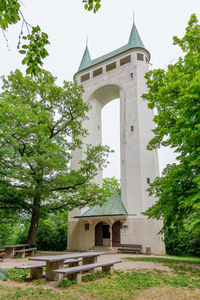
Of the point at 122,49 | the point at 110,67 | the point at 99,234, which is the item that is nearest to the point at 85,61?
the point at 110,67

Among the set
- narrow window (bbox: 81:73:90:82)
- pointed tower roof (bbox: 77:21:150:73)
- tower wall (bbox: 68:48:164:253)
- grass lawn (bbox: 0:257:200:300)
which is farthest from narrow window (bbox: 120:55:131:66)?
grass lawn (bbox: 0:257:200:300)

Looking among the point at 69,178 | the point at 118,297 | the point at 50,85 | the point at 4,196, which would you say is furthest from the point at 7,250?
the point at 50,85

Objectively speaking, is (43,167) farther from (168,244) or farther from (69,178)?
(168,244)

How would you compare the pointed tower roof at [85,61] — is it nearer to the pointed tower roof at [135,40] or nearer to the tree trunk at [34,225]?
the pointed tower roof at [135,40]

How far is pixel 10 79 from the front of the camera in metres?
14.8

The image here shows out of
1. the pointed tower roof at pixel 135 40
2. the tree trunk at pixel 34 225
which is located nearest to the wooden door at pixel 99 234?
the tree trunk at pixel 34 225

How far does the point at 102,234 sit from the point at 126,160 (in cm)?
727

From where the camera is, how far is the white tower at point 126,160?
17.7m

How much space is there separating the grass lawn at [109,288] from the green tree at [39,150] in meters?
6.75

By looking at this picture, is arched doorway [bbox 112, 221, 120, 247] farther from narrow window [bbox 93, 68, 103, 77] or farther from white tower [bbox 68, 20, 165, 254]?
narrow window [bbox 93, 68, 103, 77]

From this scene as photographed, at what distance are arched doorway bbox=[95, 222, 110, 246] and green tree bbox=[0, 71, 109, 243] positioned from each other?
6015 mm

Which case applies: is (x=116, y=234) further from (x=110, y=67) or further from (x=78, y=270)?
(x=110, y=67)

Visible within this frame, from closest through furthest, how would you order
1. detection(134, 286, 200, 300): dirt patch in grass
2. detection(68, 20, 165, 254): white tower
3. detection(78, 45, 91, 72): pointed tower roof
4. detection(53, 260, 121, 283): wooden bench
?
detection(134, 286, 200, 300): dirt patch in grass, detection(53, 260, 121, 283): wooden bench, detection(68, 20, 165, 254): white tower, detection(78, 45, 91, 72): pointed tower roof

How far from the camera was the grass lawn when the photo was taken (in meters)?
5.06
